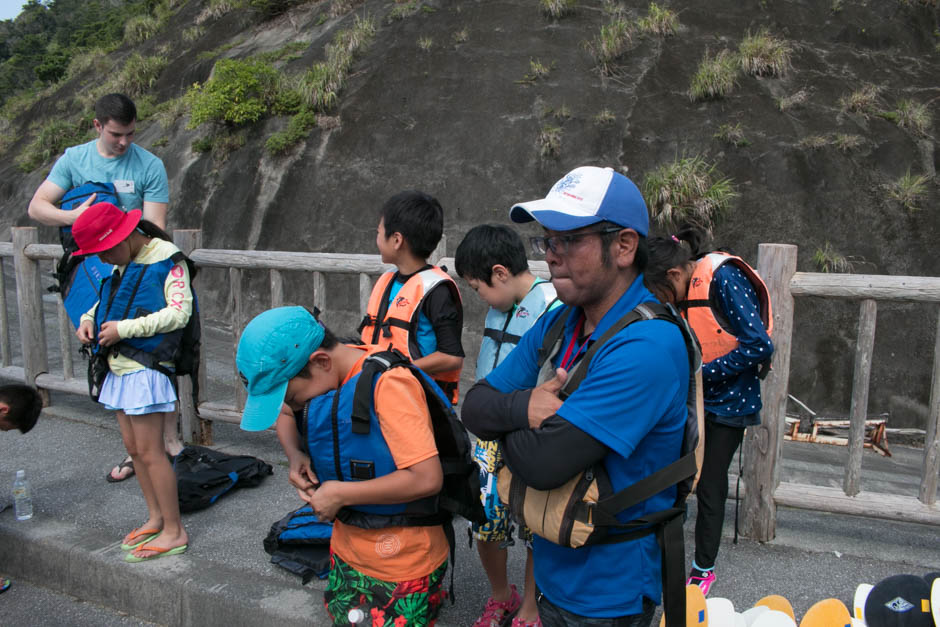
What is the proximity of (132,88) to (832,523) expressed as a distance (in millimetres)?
18897

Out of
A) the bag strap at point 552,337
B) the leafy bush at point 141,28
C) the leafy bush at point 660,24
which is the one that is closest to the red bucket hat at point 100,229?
the bag strap at point 552,337

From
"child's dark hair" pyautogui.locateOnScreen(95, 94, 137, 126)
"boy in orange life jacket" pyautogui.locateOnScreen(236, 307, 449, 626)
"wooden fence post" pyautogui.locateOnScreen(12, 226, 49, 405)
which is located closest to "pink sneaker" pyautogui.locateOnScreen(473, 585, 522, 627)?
"boy in orange life jacket" pyautogui.locateOnScreen(236, 307, 449, 626)

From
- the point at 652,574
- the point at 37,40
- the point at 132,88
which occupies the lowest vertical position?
the point at 652,574

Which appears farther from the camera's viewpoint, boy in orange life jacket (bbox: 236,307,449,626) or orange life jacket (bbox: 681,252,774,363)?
orange life jacket (bbox: 681,252,774,363)

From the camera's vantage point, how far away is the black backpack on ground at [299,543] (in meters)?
3.48

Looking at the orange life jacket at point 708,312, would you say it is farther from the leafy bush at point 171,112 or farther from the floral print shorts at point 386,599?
the leafy bush at point 171,112

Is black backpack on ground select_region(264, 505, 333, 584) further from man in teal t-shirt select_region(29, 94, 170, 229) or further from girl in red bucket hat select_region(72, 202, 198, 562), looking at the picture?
man in teal t-shirt select_region(29, 94, 170, 229)

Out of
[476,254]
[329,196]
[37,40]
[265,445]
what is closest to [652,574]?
[476,254]

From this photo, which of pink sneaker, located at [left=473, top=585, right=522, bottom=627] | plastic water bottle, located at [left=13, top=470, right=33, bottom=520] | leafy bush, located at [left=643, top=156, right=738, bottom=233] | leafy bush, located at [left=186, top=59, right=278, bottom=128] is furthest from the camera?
leafy bush, located at [left=186, top=59, right=278, bottom=128]

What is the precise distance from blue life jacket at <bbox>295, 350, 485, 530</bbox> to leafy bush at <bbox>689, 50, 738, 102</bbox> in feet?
34.7

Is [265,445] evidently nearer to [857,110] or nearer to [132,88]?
[857,110]

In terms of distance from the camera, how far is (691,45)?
42.1 ft

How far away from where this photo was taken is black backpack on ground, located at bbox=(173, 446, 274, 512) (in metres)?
4.16

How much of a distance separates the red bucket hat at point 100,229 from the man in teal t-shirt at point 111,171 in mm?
998
